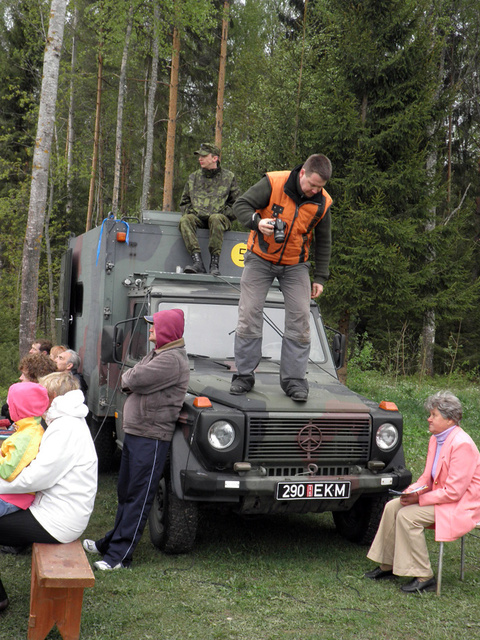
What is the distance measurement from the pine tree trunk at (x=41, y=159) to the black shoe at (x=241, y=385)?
18.9 ft

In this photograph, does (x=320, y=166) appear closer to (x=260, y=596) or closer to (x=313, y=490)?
(x=313, y=490)

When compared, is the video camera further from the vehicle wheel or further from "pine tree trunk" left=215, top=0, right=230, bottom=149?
"pine tree trunk" left=215, top=0, right=230, bottom=149

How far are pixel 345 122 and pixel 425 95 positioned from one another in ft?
5.43

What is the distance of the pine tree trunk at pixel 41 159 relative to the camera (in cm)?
991

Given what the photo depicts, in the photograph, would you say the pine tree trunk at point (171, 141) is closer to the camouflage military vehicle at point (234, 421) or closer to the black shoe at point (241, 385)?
the camouflage military vehicle at point (234, 421)

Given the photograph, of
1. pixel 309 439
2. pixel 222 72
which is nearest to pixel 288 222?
pixel 309 439

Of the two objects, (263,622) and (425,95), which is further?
(425,95)

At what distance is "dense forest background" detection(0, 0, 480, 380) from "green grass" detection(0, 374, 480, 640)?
8.40 metres

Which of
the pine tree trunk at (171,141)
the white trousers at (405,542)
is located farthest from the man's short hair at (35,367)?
the pine tree trunk at (171,141)

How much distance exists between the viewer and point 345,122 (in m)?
13.8

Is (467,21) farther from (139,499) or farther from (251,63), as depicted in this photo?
(139,499)

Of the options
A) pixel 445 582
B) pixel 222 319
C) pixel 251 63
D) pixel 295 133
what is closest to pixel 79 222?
pixel 251 63

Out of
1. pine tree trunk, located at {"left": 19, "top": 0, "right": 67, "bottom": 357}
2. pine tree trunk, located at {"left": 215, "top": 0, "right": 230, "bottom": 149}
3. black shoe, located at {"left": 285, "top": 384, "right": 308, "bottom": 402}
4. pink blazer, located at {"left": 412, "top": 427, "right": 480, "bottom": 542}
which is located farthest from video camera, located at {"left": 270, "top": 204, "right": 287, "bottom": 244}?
pine tree trunk, located at {"left": 215, "top": 0, "right": 230, "bottom": 149}

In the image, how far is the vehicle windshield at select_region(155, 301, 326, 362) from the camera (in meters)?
6.14
